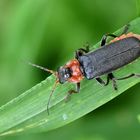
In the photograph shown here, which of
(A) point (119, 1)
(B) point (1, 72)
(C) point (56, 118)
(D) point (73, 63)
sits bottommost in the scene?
(C) point (56, 118)

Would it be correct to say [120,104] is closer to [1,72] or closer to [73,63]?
[73,63]

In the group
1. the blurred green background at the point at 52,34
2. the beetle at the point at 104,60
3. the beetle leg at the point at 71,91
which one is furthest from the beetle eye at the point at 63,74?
the blurred green background at the point at 52,34

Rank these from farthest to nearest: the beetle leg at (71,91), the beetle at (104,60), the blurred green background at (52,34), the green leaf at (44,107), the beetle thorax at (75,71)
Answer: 1. the blurred green background at (52,34)
2. the beetle thorax at (75,71)
3. the beetle at (104,60)
4. the beetle leg at (71,91)
5. the green leaf at (44,107)

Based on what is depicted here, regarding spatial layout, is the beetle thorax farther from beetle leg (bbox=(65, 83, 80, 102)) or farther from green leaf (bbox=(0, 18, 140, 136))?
green leaf (bbox=(0, 18, 140, 136))

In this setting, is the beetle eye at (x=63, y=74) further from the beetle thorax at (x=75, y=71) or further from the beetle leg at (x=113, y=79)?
the beetle leg at (x=113, y=79)

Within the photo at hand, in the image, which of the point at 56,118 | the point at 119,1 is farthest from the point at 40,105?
the point at 119,1

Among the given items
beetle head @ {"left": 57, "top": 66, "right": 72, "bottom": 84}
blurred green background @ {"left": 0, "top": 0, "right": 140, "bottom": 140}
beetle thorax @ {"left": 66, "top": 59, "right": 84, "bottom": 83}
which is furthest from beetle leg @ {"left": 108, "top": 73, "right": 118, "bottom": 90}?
blurred green background @ {"left": 0, "top": 0, "right": 140, "bottom": 140}

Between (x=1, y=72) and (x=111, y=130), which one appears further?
(x=1, y=72)
